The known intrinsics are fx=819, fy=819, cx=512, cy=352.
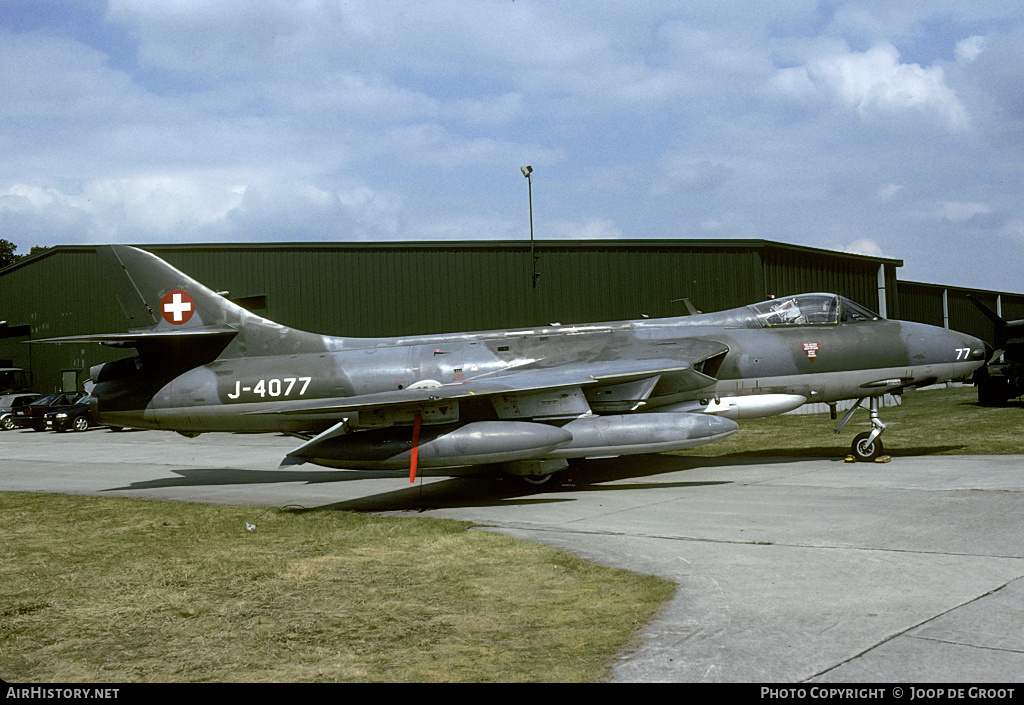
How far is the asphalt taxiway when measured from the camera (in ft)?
14.8

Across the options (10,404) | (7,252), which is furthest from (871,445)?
(7,252)

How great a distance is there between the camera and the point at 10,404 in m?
37.1

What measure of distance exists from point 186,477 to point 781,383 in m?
11.2

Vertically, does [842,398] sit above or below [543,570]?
above

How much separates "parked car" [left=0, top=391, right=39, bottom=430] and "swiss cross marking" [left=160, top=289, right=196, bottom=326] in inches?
1049

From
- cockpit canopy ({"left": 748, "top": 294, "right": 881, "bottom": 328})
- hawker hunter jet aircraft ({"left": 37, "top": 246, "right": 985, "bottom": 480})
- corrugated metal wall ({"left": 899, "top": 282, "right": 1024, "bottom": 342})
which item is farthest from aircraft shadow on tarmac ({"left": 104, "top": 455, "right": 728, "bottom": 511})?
corrugated metal wall ({"left": 899, "top": 282, "right": 1024, "bottom": 342})

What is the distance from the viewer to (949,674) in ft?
13.5

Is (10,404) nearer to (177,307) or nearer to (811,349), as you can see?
(177,307)

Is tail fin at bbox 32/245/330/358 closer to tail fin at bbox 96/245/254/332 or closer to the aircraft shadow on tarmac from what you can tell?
tail fin at bbox 96/245/254/332

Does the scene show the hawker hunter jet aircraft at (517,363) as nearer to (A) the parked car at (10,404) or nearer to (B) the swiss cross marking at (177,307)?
(B) the swiss cross marking at (177,307)

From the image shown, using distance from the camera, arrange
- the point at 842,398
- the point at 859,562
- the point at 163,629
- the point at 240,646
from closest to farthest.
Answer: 1. the point at 240,646
2. the point at 163,629
3. the point at 859,562
4. the point at 842,398

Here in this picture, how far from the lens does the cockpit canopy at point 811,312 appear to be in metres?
14.1
